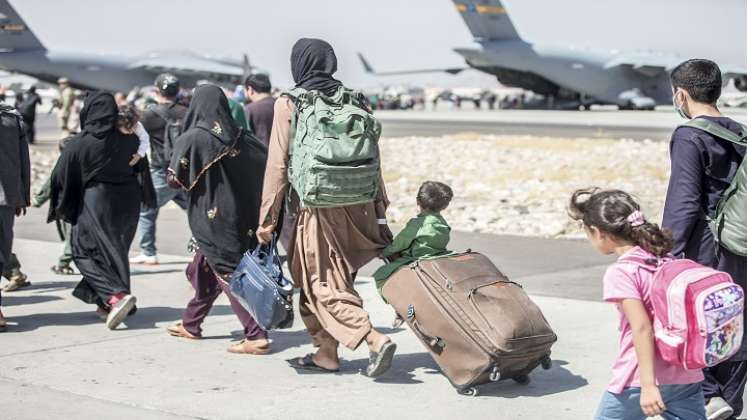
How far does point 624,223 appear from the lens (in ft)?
13.0

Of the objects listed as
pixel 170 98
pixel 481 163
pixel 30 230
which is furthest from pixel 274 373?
pixel 481 163

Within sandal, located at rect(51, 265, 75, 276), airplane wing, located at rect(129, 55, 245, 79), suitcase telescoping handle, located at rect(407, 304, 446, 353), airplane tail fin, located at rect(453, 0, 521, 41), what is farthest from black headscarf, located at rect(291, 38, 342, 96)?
airplane wing, located at rect(129, 55, 245, 79)

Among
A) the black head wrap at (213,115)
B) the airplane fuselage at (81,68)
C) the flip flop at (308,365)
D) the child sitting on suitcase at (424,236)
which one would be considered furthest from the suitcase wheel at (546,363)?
the airplane fuselage at (81,68)

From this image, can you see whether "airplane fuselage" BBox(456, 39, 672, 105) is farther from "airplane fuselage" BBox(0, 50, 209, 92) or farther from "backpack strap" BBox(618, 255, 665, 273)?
"backpack strap" BBox(618, 255, 665, 273)

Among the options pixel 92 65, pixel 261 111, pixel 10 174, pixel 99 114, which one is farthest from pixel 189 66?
pixel 10 174

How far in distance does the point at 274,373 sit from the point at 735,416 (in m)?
2.60

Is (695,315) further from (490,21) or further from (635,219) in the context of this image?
(490,21)

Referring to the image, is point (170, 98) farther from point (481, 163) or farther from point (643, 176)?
point (481, 163)

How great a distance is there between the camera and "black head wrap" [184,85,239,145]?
684 centimetres

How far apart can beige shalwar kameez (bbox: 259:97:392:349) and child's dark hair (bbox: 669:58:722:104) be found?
1.98 metres

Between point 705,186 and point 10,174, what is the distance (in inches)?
189

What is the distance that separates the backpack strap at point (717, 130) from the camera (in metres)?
4.78

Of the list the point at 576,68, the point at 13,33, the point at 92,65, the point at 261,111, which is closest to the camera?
the point at 261,111

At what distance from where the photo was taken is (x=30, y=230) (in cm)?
1315
